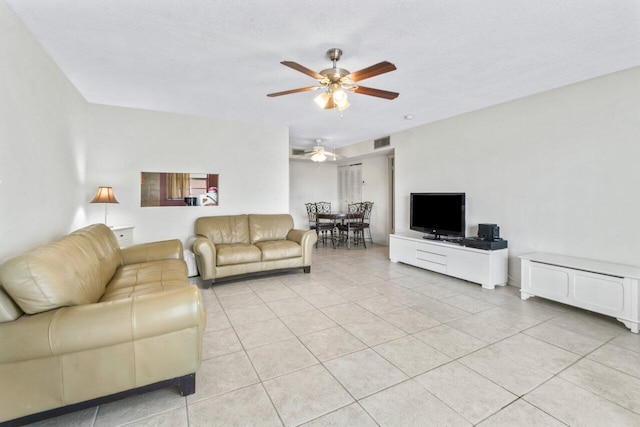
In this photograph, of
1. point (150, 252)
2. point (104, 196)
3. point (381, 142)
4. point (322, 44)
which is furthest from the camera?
point (381, 142)

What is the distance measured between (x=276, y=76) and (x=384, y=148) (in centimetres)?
356

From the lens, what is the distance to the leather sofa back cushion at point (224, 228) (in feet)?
14.3

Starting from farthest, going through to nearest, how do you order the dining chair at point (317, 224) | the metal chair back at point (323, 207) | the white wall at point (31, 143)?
→ the metal chair back at point (323, 207) < the dining chair at point (317, 224) < the white wall at point (31, 143)

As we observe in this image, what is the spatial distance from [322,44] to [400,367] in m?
2.62

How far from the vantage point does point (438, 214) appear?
15.1 feet

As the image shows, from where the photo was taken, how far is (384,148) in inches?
240

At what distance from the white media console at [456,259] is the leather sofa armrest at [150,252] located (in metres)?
3.51

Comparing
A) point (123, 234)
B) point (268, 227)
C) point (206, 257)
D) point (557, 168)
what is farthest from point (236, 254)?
point (557, 168)

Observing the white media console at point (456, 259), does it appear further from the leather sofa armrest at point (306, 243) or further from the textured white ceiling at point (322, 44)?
the textured white ceiling at point (322, 44)

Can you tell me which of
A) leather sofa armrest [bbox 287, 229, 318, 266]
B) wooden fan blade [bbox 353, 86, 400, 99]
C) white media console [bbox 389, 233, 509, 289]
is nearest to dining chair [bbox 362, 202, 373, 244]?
white media console [bbox 389, 233, 509, 289]

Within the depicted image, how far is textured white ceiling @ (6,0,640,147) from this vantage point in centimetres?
199

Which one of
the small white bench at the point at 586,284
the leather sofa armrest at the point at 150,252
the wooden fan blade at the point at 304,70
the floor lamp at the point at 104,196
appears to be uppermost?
the wooden fan blade at the point at 304,70

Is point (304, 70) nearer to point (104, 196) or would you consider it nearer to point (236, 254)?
point (236, 254)

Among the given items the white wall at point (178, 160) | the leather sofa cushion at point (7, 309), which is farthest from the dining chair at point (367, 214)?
the leather sofa cushion at point (7, 309)
